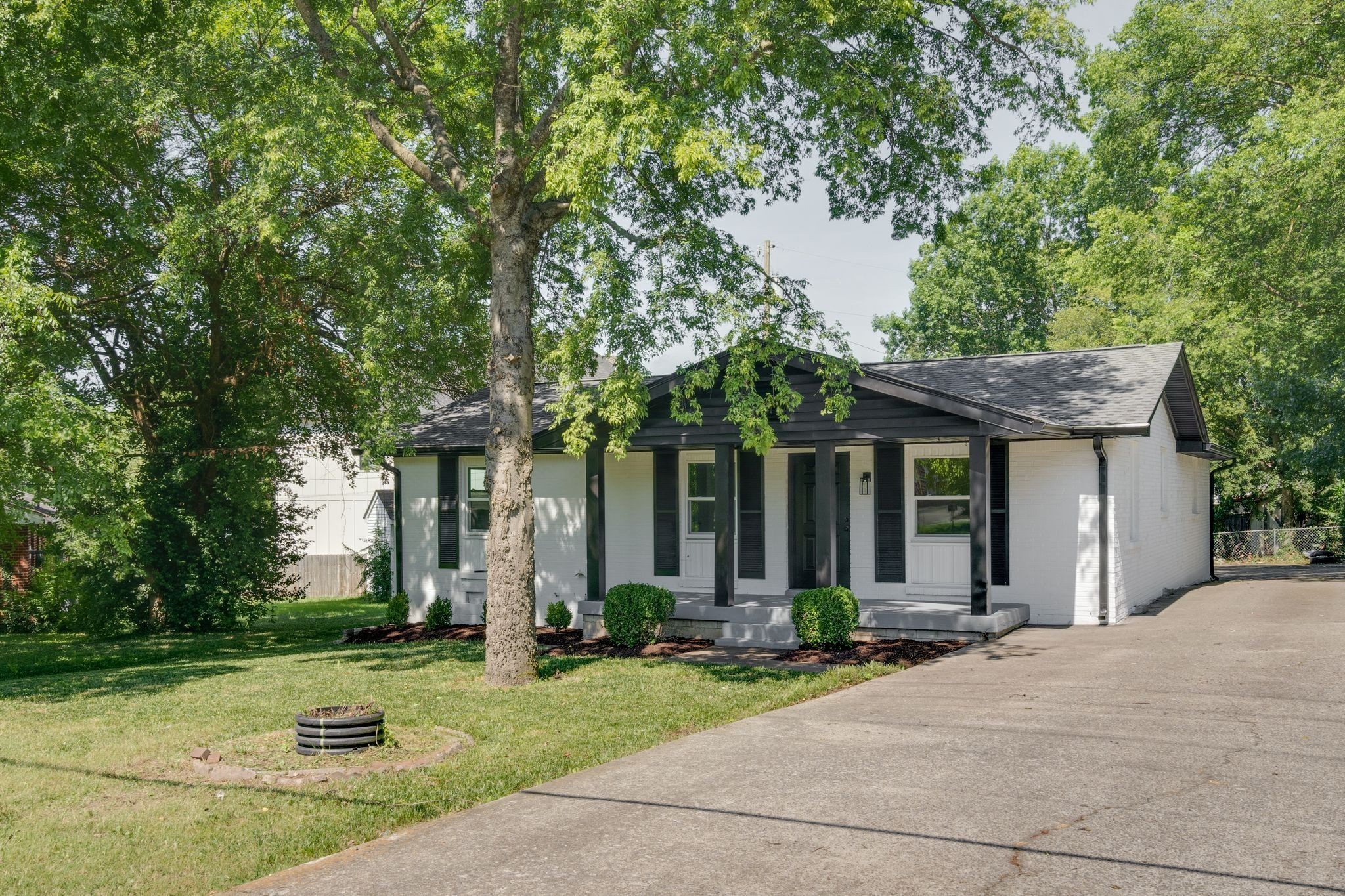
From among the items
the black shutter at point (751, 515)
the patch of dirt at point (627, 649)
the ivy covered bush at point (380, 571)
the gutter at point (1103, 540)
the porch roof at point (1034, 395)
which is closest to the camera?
the porch roof at point (1034, 395)

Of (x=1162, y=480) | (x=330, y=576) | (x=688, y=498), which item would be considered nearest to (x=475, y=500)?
(x=688, y=498)

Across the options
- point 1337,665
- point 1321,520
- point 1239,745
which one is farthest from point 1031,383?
point 1321,520

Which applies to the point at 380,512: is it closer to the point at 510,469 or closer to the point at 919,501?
the point at 919,501

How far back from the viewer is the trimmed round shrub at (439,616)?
17156 millimetres

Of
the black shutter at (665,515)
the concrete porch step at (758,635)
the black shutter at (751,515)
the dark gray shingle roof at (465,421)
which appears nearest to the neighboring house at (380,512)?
the dark gray shingle roof at (465,421)

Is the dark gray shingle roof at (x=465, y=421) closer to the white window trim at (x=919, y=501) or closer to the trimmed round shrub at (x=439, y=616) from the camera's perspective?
the trimmed round shrub at (x=439, y=616)

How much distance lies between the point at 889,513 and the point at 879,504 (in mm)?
209

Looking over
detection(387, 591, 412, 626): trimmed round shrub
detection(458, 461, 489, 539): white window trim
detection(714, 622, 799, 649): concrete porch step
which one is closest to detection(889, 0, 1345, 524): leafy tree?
detection(458, 461, 489, 539): white window trim

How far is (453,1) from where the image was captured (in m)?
12.9

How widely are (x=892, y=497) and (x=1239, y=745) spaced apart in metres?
8.33

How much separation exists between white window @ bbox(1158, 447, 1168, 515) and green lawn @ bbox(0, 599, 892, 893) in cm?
958

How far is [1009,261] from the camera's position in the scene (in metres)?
42.2

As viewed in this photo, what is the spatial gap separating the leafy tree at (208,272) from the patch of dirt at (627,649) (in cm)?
418

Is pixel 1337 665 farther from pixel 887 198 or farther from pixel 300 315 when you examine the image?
pixel 300 315
